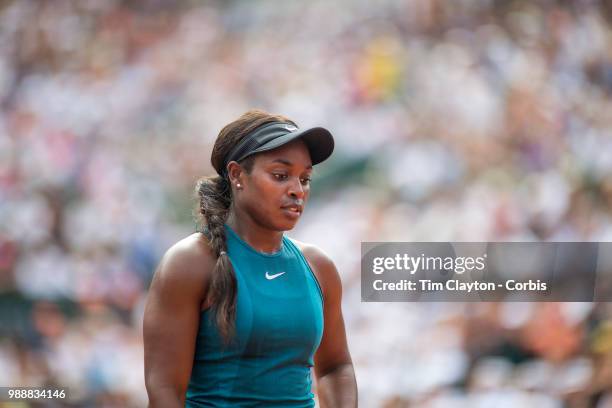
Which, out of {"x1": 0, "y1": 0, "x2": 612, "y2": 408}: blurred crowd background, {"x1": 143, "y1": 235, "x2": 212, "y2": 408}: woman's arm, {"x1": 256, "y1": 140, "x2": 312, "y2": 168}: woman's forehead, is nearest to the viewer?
{"x1": 143, "y1": 235, "x2": 212, "y2": 408}: woman's arm

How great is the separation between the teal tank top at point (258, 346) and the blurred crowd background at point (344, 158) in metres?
2.01

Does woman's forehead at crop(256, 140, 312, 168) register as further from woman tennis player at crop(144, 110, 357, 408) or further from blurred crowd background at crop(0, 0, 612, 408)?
blurred crowd background at crop(0, 0, 612, 408)

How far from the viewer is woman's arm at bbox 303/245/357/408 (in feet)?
7.07

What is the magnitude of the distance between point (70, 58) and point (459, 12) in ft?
6.31

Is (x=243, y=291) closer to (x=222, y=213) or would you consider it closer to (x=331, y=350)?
(x=222, y=213)

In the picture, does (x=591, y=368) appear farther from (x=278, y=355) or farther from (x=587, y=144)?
(x=278, y=355)

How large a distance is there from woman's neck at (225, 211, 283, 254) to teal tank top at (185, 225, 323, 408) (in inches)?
1.5

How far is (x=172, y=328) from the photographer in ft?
6.01

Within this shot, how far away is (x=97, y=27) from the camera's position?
4223 mm

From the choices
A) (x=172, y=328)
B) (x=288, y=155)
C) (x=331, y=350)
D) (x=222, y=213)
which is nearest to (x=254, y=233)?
(x=222, y=213)

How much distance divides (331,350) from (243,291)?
0.45m

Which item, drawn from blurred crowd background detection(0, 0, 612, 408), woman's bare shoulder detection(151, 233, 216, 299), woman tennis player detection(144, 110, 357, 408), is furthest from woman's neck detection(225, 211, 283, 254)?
blurred crowd background detection(0, 0, 612, 408)


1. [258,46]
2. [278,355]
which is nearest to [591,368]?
[258,46]

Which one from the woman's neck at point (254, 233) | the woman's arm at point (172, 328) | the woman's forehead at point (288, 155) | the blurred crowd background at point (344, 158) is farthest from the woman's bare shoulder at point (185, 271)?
the blurred crowd background at point (344, 158)
